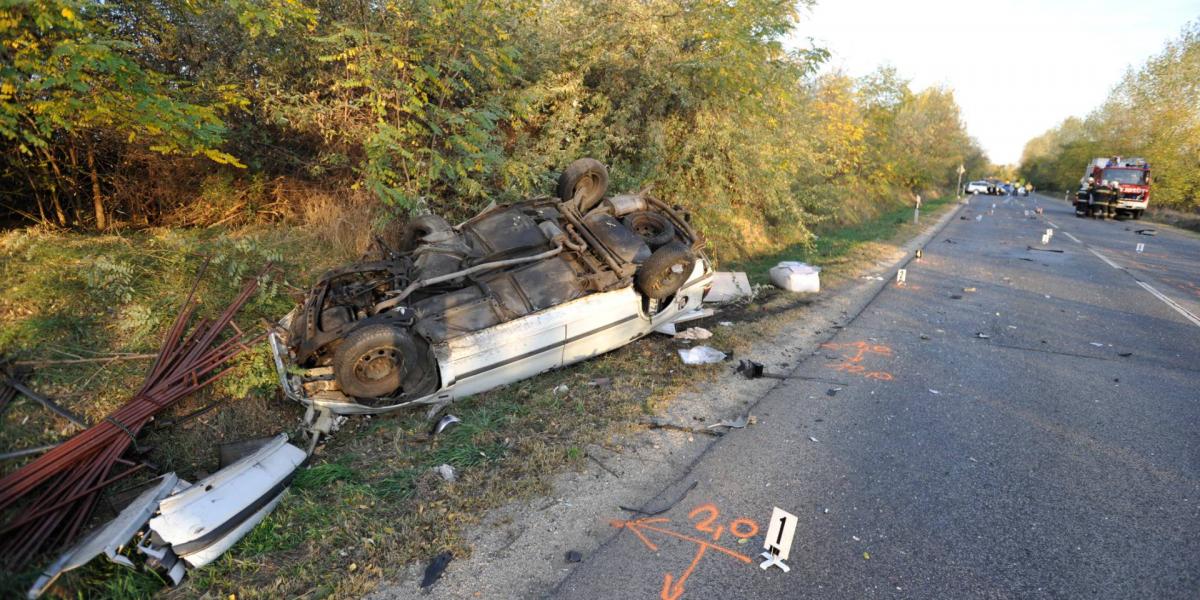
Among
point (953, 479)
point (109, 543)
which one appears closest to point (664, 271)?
point (953, 479)

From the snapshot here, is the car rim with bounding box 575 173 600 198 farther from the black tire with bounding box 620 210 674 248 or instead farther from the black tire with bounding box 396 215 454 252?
the black tire with bounding box 396 215 454 252

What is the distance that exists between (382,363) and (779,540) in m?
3.19

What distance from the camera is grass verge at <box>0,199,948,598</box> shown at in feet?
9.69

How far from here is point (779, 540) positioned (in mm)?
3025

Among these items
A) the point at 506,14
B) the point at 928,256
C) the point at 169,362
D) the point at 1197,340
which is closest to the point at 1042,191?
the point at 928,256

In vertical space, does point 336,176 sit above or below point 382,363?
above

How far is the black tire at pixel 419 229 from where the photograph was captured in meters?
5.97

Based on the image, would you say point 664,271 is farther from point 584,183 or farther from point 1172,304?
point 1172,304

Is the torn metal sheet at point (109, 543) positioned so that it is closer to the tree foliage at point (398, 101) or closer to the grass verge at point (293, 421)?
the grass verge at point (293, 421)

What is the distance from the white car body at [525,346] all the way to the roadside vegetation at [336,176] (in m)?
0.22

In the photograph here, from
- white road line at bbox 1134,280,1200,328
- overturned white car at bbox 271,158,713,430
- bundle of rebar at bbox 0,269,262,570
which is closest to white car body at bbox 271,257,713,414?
overturned white car at bbox 271,158,713,430

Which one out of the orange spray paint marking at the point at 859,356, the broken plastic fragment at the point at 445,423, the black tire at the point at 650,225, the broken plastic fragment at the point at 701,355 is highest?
the black tire at the point at 650,225

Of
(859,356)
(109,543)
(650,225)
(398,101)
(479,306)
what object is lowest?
(859,356)

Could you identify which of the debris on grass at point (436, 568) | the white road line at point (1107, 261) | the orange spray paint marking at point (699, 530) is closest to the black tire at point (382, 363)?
the debris on grass at point (436, 568)
